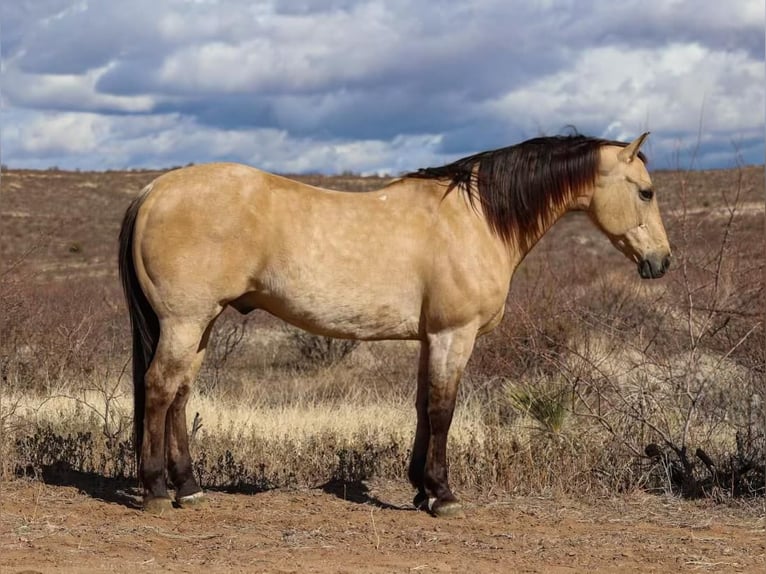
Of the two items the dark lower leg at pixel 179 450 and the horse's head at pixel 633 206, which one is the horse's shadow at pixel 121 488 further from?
the horse's head at pixel 633 206

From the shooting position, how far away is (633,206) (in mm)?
6668

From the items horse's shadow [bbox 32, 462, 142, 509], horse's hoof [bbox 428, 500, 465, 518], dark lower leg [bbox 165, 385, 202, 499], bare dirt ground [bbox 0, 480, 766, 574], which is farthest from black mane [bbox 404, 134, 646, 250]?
horse's shadow [bbox 32, 462, 142, 509]

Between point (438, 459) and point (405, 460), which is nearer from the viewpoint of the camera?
point (438, 459)

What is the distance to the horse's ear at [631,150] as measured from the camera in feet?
21.6

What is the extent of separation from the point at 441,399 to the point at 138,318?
2.06 meters

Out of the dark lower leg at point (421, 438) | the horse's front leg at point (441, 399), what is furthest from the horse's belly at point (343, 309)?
the dark lower leg at point (421, 438)

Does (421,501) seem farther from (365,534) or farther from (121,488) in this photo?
(121,488)

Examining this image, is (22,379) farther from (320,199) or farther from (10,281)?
(320,199)

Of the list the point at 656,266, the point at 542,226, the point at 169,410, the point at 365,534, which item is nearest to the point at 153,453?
the point at 169,410

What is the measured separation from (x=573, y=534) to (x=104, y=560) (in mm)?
2810

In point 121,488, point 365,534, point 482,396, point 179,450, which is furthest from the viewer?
point 482,396

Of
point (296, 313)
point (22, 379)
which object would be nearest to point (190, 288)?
point (296, 313)

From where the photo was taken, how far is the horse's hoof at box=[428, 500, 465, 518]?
6320 mm

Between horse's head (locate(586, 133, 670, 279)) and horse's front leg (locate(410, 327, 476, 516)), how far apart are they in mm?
1337
